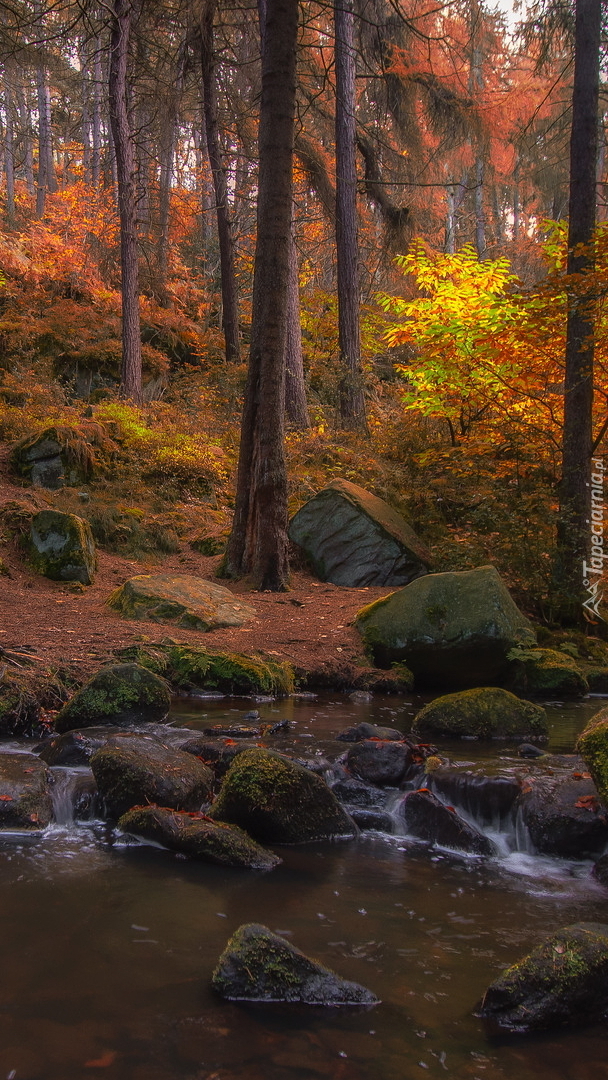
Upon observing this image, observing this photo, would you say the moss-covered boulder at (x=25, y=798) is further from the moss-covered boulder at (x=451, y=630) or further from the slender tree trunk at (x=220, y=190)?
the slender tree trunk at (x=220, y=190)

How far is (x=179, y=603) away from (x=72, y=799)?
14.0 ft

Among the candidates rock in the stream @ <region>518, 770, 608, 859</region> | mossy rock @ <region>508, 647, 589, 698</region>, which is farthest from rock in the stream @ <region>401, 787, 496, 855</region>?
mossy rock @ <region>508, 647, 589, 698</region>

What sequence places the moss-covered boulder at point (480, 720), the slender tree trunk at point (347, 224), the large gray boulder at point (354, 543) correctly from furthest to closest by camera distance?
the slender tree trunk at point (347, 224) → the large gray boulder at point (354, 543) → the moss-covered boulder at point (480, 720)

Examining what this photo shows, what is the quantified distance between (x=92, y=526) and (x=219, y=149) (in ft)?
40.3

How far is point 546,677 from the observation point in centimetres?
876

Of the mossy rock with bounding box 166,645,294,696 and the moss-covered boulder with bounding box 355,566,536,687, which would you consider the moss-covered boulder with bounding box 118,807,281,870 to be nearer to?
the mossy rock with bounding box 166,645,294,696

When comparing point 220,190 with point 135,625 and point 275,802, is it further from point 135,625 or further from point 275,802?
point 275,802

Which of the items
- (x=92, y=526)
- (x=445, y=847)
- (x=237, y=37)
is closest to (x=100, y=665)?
(x=445, y=847)

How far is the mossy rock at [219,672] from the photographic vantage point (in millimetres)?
7918

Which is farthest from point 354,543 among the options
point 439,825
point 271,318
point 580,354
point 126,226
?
point 126,226

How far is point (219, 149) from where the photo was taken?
1923cm

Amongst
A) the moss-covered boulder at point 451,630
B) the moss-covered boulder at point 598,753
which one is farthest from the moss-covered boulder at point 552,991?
the moss-covered boulder at point 451,630

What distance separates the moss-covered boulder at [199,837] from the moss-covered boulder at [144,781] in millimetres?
166

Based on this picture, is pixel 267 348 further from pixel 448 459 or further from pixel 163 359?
pixel 163 359
